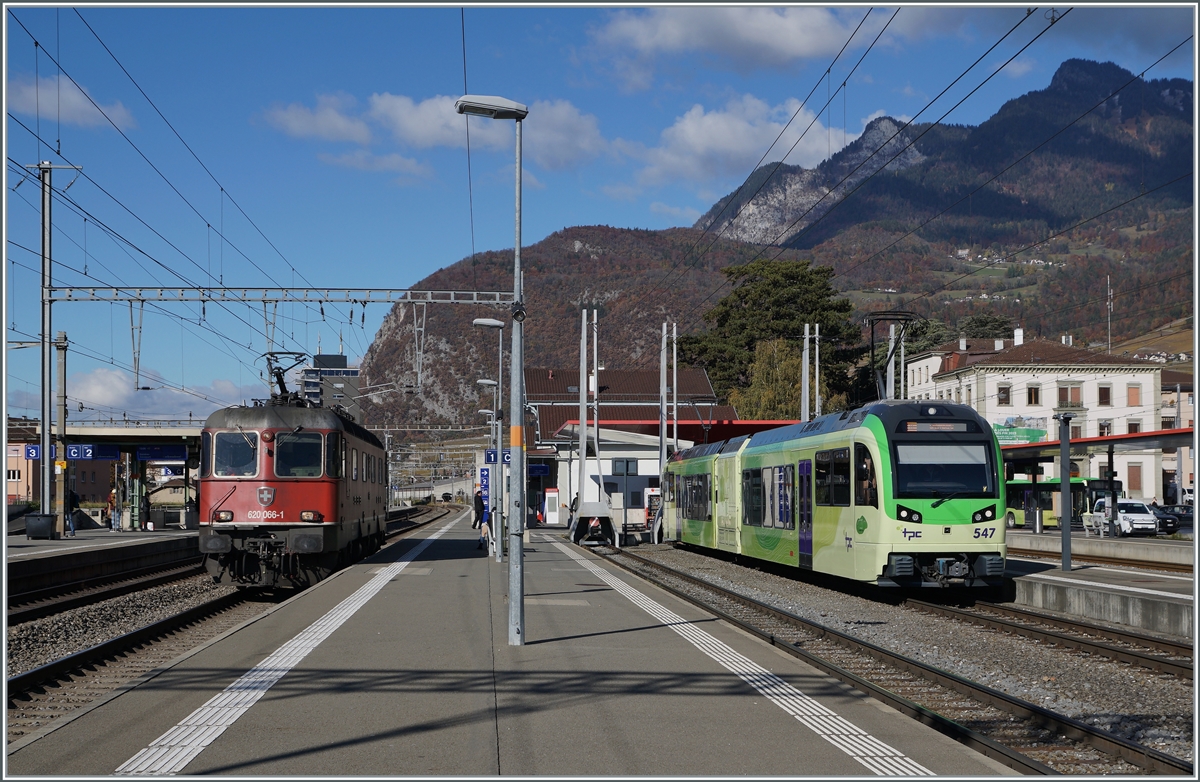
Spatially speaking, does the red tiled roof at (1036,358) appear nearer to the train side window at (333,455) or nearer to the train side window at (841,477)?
the train side window at (841,477)

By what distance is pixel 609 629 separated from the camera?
1423 cm

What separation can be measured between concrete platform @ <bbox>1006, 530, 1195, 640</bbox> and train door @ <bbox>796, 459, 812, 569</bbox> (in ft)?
11.5

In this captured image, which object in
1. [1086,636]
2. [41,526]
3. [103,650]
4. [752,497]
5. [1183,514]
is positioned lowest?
[1183,514]

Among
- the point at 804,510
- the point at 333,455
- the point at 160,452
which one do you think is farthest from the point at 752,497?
the point at 160,452

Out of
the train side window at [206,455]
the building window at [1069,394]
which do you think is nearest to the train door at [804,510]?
the train side window at [206,455]

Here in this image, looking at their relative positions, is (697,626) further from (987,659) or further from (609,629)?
(987,659)

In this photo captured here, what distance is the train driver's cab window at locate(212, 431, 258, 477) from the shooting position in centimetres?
2117

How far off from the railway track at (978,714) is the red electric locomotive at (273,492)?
959 cm

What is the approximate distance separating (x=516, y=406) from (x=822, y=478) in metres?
7.68

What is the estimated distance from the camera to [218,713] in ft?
28.3

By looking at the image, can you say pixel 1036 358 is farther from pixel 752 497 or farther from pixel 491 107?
pixel 491 107

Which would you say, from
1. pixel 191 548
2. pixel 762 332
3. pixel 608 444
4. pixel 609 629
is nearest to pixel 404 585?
pixel 609 629

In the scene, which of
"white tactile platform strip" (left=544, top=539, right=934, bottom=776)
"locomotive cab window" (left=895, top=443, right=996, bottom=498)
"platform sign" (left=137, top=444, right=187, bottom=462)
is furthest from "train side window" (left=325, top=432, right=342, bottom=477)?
"platform sign" (left=137, top=444, right=187, bottom=462)

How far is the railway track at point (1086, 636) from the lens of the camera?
11.9 metres
